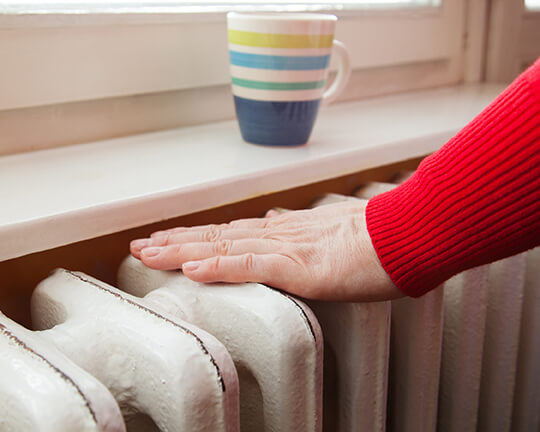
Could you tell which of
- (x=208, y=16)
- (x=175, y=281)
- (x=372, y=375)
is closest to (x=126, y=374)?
(x=175, y=281)

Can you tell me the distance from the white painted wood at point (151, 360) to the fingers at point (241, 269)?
0.17 ft

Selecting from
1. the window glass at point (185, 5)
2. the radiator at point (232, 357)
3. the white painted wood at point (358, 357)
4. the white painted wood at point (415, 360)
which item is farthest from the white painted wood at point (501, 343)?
the window glass at point (185, 5)

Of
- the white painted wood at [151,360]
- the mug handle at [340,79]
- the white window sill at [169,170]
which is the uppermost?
the mug handle at [340,79]

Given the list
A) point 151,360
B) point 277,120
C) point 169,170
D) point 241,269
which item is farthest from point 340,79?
point 151,360

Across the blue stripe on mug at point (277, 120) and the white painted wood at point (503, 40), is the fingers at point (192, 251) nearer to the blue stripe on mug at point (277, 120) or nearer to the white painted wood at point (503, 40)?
the blue stripe on mug at point (277, 120)

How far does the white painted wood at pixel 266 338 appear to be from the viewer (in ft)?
1.53

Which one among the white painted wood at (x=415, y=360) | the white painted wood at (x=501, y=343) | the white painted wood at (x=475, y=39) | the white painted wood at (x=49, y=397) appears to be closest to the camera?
the white painted wood at (x=49, y=397)

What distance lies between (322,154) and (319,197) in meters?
0.07

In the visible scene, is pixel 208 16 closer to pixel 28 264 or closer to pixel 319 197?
pixel 319 197

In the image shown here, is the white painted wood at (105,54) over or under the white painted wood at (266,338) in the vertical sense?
over

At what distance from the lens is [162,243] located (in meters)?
0.54

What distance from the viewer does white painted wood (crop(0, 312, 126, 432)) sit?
13.7 inches

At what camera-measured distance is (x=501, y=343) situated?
0.77 m

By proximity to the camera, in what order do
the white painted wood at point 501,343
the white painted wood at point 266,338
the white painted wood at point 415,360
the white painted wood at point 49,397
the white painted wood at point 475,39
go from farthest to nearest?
the white painted wood at point 475,39 → the white painted wood at point 501,343 → the white painted wood at point 415,360 → the white painted wood at point 266,338 → the white painted wood at point 49,397
